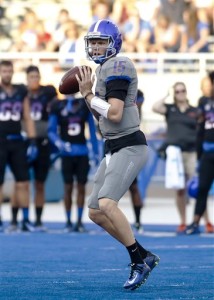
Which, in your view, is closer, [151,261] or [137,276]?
[137,276]

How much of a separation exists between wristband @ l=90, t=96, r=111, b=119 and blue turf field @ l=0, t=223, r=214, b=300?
1046mm

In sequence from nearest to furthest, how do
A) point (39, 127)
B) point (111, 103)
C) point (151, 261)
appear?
point (111, 103), point (151, 261), point (39, 127)

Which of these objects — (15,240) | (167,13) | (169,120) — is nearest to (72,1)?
(167,13)

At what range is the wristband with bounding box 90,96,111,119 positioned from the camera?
681 cm

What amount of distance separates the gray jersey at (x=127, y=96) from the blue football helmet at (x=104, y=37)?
0.08m

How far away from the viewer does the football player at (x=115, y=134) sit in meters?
6.80

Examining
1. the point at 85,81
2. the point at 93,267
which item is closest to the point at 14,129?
the point at 93,267

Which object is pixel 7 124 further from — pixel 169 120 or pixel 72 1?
pixel 72 1

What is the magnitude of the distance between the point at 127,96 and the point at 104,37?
40 centimetres

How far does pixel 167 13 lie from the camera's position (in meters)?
20.8

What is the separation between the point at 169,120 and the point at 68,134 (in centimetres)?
118

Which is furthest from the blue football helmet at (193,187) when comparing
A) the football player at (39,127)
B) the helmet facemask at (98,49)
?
the helmet facemask at (98,49)

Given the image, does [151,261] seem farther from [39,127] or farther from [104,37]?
[39,127]

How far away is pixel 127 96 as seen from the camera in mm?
6957
